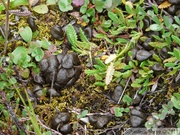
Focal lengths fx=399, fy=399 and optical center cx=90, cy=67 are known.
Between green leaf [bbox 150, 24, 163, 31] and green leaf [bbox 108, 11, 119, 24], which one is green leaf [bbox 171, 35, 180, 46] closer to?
green leaf [bbox 150, 24, 163, 31]

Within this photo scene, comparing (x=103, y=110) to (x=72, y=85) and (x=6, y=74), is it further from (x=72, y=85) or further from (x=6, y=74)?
(x=6, y=74)

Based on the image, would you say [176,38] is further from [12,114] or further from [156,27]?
[12,114]

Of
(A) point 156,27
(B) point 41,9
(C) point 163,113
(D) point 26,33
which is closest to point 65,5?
A: (B) point 41,9

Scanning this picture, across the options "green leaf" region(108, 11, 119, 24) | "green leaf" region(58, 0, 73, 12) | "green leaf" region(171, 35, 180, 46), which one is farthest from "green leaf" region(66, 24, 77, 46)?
"green leaf" region(171, 35, 180, 46)

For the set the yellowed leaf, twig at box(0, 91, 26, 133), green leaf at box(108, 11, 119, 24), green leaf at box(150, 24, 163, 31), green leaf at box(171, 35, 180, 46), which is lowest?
twig at box(0, 91, 26, 133)

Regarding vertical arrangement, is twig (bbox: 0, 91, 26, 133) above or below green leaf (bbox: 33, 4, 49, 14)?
below

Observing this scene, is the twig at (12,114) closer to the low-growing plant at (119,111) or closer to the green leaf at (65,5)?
the low-growing plant at (119,111)

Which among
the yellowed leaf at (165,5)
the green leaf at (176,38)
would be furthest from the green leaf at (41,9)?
the green leaf at (176,38)

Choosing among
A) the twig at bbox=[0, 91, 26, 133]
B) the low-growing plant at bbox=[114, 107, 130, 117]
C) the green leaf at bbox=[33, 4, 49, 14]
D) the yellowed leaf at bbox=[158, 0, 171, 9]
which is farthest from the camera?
the green leaf at bbox=[33, 4, 49, 14]

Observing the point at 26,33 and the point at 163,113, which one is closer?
the point at 163,113
